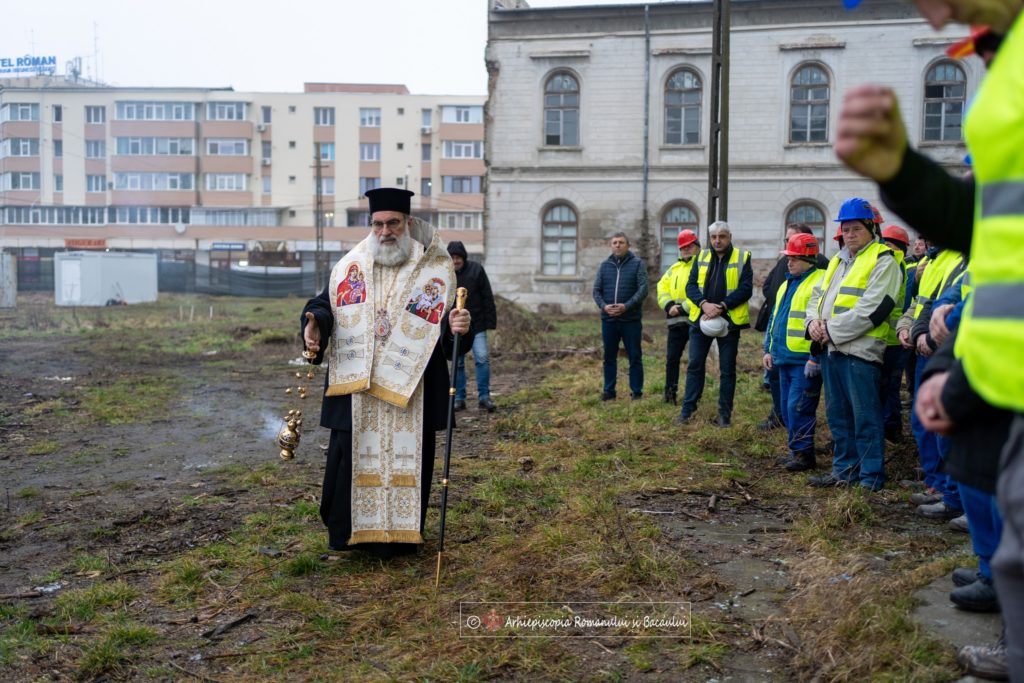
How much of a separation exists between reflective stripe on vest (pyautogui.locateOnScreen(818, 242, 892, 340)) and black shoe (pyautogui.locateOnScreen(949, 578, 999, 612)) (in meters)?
2.76

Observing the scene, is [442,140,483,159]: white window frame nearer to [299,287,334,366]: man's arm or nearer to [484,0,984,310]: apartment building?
[484,0,984,310]: apartment building

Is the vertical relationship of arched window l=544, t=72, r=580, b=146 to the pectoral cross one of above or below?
above

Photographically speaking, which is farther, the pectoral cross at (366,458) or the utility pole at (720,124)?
the utility pole at (720,124)

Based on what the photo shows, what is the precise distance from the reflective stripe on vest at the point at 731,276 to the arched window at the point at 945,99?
71.5 ft

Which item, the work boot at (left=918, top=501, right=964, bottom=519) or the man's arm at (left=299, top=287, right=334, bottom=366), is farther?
the work boot at (left=918, top=501, right=964, bottom=519)

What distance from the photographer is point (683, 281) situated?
34.5 ft

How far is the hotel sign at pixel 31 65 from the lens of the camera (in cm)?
7444

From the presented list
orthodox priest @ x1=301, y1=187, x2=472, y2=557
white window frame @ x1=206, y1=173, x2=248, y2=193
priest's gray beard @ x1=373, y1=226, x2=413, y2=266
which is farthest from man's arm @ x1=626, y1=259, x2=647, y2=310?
white window frame @ x1=206, y1=173, x2=248, y2=193

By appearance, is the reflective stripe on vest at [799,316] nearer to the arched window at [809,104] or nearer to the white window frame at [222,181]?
the arched window at [809,104]

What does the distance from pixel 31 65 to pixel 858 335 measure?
83.7 metres

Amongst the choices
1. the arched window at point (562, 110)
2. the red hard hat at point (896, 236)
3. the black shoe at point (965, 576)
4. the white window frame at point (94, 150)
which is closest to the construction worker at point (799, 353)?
the red hard hat at point (896, 236)

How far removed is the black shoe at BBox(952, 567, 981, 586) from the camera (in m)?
4.32

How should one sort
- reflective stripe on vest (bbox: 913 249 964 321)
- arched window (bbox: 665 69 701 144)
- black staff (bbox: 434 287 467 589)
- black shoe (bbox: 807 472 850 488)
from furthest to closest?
arched window (bbox: 665 69 701 144) → black shoe (bbox: 807 472 850 488) → reflective stripe on vest (bbox: 913 249 964 321) → black staff (bbox: 434 287 467 589)

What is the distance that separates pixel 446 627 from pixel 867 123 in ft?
10.9
